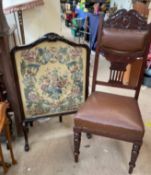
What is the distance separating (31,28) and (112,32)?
140 cm

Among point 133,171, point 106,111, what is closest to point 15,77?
point 106,111

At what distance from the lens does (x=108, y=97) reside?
5.17ft

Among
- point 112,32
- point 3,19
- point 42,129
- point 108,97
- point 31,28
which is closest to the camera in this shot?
point 3,19

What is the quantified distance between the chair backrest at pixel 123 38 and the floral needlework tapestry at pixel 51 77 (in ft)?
0.66

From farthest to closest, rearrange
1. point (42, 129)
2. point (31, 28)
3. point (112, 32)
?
point (31, 28) < point (42, 129) < point (112, 32)

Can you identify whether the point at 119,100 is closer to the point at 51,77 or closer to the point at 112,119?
the point at 112,119

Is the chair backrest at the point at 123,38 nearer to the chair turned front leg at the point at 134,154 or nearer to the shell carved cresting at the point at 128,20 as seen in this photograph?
the shell carved cresting at the point at 128,20

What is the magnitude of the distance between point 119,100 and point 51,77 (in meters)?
→ 0.55

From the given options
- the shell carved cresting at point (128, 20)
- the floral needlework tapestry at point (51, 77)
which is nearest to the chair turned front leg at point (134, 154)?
the floral needlework tapestry at point (51, 77)

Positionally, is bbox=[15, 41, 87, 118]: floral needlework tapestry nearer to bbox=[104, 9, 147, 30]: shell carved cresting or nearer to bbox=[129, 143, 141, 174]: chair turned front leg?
Result: bbox=[104, 9, 147, 30]: shell carved cresting

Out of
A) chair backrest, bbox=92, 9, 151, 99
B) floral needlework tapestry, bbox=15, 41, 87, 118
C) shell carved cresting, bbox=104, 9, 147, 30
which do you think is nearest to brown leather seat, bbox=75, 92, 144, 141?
floral needlework tapestry, bbox=15, 41, 87, 118

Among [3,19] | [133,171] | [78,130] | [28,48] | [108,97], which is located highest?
[3,19]

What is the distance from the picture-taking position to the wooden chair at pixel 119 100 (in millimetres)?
1346

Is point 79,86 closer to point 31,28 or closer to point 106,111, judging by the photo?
point 106,111
